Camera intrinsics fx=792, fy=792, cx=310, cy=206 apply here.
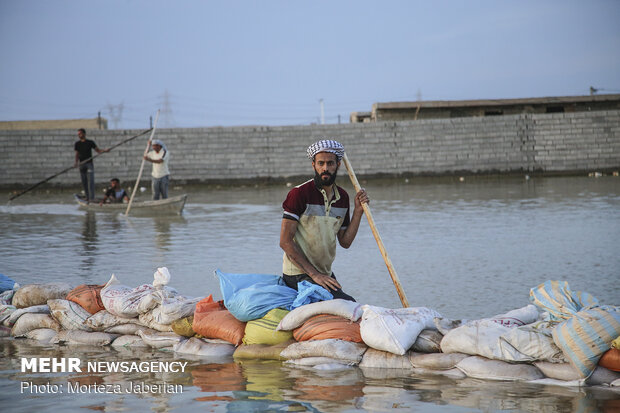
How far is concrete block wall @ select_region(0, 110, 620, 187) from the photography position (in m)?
25.7

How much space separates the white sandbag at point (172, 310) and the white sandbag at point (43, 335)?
79 centimetres

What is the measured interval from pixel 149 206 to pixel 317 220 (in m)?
10.3

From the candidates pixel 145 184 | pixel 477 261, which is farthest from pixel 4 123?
pixel 477 261

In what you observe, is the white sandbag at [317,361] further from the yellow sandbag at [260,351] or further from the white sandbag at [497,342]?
the white sandbag at [497,342]

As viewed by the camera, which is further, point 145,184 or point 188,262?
point 145,184

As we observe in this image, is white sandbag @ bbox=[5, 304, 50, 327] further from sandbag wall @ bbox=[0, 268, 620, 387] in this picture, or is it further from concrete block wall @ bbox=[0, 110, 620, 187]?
concrete block wall @ bbox=[0, 110, 620, 187]

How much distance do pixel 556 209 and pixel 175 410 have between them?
11579 millimetres

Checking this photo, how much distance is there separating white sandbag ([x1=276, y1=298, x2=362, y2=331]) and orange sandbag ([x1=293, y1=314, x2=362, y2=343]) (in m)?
0.03

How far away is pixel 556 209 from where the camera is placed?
1410cm

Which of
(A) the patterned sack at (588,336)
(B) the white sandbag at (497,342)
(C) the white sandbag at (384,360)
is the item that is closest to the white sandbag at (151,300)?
(C) the white sandbag at (384,360)

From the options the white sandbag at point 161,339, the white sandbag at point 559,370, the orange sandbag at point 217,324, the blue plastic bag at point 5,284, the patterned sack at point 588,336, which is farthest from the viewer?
the blue plastic bag at point 5,284

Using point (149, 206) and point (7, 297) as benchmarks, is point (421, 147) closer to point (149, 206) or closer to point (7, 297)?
point (149, 206)

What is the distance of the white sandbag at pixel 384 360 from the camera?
446 cm

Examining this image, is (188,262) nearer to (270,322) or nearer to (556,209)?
(270,322)
